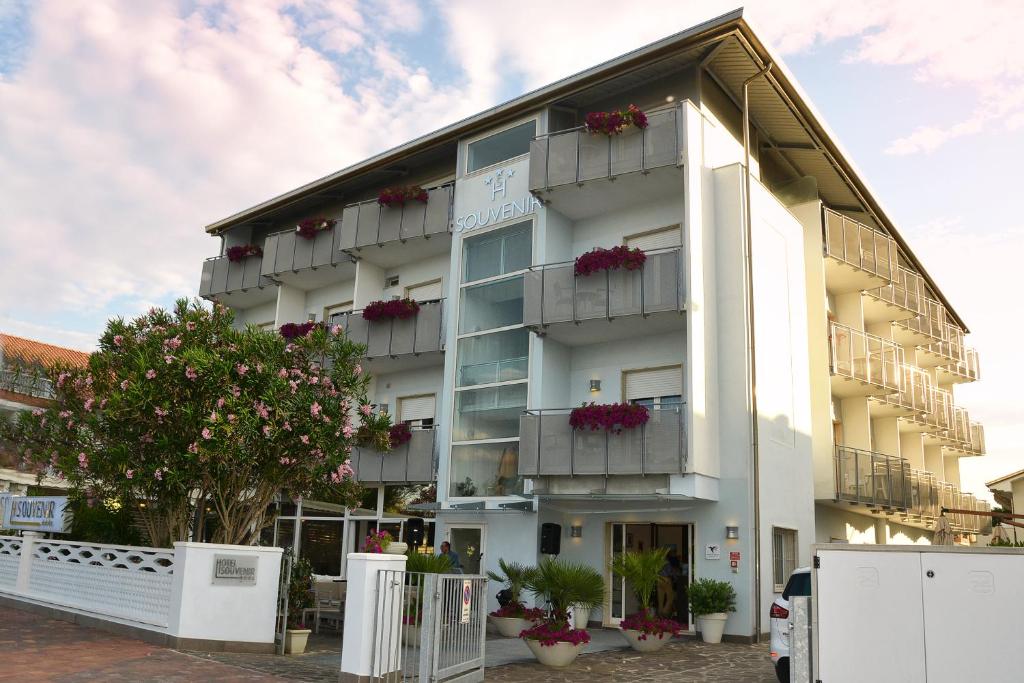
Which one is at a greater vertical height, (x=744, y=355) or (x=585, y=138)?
(x=585, y=138)

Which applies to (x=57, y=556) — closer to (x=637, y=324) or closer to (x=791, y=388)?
(x=637, y=324)

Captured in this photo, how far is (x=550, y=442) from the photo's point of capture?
18.8 m

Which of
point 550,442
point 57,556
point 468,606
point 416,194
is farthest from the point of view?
point 416,194

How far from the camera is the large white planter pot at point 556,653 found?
1280 cm

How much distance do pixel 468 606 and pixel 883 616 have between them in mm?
4961

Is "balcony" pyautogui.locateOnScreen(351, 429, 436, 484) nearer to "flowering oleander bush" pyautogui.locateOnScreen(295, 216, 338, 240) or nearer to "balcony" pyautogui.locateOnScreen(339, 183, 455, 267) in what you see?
"balcony" pyautogui.locateOnScreen(339, 183, 455, 267)

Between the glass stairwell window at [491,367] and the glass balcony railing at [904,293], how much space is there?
11.6 m

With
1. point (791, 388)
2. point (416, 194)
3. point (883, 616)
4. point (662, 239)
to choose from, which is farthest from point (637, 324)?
point (883, 616)

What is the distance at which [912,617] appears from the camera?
783cm

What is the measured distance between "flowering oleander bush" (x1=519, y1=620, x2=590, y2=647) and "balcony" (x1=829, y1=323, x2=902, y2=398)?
1269 cm

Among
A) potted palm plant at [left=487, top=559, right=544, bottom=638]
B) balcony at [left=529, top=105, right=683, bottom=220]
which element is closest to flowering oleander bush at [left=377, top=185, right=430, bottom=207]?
balcony at [left=529, top=105, right=683, bottom=220]

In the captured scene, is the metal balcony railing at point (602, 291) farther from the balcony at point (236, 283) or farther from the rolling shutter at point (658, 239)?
the balcony at point (236, 283)

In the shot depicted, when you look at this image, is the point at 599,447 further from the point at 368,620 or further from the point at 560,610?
the point at 368,620

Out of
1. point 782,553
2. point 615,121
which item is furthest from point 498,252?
point 782,553
